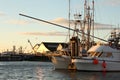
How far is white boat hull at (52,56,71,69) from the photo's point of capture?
8512cm

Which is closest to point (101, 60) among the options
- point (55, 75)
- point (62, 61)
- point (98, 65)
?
point (98, 65)

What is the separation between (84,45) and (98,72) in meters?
26.2

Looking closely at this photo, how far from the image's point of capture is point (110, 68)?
8019 centimetres

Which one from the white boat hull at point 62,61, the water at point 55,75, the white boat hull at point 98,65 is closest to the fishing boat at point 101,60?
the white boat hull at point 98,65

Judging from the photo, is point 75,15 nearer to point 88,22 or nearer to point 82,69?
point 88,22

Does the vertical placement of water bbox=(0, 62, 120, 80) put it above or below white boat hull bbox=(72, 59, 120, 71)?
below

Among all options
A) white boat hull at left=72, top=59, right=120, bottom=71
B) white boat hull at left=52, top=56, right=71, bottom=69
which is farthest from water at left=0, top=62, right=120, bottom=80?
white boat hull at left=52, top=56, right=71, bottom=69

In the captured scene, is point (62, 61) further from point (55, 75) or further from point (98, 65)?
point (55, 75)

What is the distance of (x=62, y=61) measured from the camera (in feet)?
284

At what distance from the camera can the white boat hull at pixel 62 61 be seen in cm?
8512

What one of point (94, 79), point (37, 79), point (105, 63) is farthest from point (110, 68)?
point (37, 79)

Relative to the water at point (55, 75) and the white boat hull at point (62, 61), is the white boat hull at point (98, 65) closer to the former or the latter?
the water at point (55, 75)

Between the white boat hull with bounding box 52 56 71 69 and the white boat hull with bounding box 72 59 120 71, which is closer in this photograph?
the white boat hull with bounding box 72 59 120 71

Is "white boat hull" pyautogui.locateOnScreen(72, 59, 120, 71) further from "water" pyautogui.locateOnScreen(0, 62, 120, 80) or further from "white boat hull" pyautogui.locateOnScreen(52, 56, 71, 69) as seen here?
"white boat hull" pyautogui.locateOnScreen(52, 56, 71, 69)
